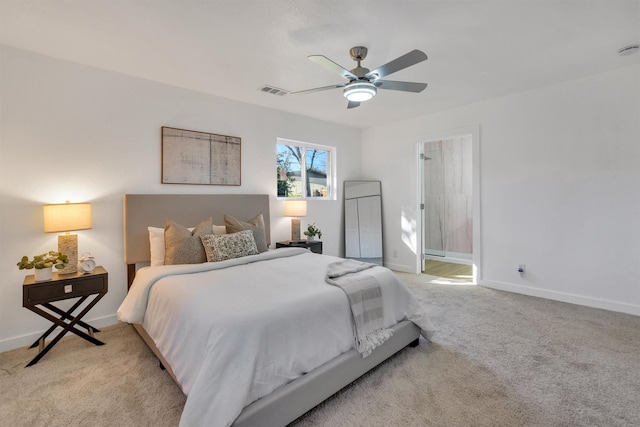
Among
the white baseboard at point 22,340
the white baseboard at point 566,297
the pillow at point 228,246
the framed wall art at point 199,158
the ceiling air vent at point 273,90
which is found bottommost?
the white baseboard at point 22,340

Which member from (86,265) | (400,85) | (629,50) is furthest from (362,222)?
(86,265)

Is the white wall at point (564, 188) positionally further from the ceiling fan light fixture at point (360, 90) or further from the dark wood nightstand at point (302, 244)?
the dark wood nightstand at point (302, 244)

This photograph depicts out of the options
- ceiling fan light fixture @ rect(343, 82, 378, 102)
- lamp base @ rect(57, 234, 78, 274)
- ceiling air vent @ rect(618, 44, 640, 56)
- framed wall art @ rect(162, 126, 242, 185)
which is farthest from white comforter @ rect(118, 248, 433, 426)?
ceiling air vent @ rect(618, 44, 640, 56)

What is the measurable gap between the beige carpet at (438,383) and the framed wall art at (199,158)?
176 centimetres

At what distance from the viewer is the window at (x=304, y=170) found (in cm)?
475

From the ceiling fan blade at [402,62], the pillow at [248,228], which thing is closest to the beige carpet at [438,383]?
the pillow at [248,228]

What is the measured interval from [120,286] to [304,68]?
2.97 metres

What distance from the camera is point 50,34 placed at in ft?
7.96

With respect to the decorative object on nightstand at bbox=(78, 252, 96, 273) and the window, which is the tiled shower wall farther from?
the decorative object on nightstand at bbox=(78, 252, 96, 273)

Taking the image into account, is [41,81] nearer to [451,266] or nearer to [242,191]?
[242,191]

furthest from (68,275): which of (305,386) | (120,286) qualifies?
(305,386)

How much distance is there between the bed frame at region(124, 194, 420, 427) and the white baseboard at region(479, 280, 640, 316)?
2324 millimetres

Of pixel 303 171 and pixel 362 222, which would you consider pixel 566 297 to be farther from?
pixel 303 171

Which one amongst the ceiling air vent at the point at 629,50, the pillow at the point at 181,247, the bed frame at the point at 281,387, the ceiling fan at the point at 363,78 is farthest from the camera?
the pillow at the point at 181,247
